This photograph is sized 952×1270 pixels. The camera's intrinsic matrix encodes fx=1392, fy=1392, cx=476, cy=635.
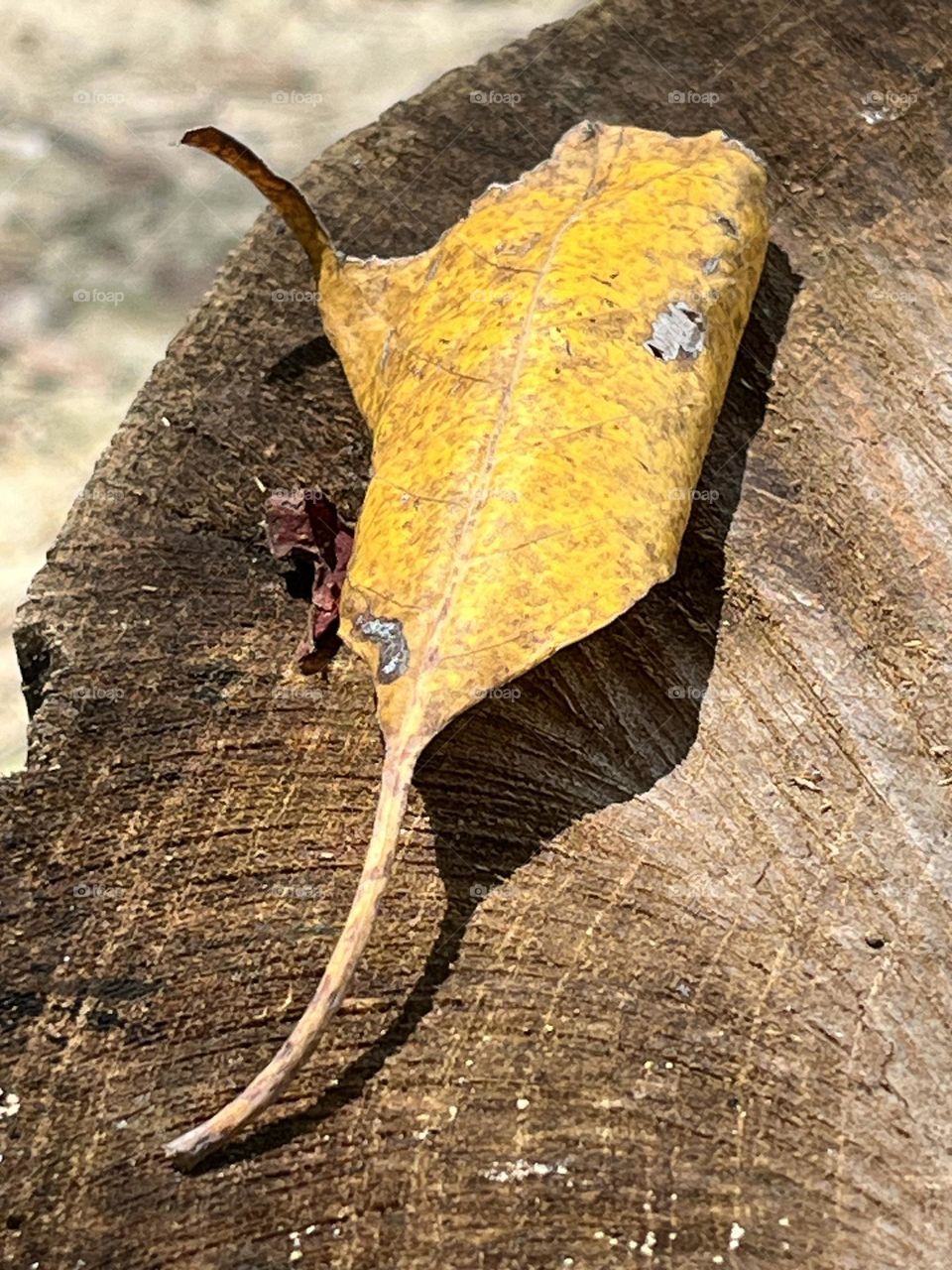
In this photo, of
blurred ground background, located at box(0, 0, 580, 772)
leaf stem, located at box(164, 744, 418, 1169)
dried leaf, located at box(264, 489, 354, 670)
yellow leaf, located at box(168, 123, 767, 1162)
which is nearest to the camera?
leaf stem, located at box(164, 744, 418, 1169)

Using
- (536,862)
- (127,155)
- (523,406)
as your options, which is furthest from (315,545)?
(127,155)

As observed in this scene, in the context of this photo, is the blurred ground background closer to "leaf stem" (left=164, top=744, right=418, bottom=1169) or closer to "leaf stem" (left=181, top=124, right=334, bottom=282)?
"leaf stem" (left=181, top=124, right=334, bottom=282)

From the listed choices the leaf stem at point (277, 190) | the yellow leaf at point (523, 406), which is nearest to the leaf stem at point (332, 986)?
the yellow leaf at point (523, 406)

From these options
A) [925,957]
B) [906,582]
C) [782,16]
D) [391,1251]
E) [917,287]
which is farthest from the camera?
[782,16]

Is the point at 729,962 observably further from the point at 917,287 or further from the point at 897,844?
the point at 917,287

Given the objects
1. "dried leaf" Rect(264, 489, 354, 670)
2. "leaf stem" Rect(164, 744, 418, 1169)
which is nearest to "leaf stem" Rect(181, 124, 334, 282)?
"dried leaf" Rect(264, 489, 354, 670)

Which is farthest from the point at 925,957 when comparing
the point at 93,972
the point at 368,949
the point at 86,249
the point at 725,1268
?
the point at 86,249

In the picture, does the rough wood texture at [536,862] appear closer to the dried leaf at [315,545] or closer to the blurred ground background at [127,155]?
the dried leaf at [315,545]
